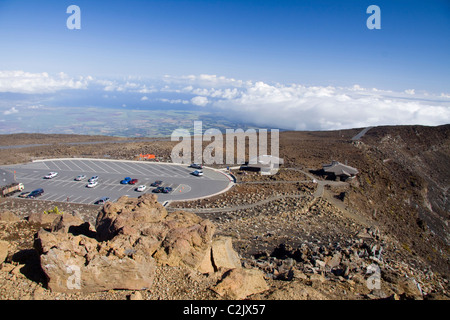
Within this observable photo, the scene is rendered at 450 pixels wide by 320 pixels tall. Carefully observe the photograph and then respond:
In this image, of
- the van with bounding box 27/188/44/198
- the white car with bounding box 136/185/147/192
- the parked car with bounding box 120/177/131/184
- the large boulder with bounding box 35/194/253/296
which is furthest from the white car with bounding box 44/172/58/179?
the large boulder with bounding box 35/194/253/296

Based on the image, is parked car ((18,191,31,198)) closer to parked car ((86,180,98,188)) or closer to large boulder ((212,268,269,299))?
parked car ((86,180,98,188))

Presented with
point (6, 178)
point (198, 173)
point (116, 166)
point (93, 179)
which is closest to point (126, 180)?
point (93, 179)

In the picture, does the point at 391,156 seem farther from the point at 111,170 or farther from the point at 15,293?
the point at 15,293

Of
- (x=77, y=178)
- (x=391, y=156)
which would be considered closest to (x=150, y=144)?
(x=77, y=178)

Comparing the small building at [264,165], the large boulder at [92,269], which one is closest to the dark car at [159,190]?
the small building at [264,165]

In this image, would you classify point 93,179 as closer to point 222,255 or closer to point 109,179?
point 109,179
